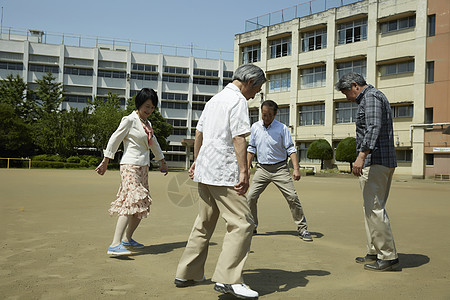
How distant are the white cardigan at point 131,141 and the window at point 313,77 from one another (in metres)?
43.5

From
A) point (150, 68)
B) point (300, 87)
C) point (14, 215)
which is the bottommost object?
point (14, 215)

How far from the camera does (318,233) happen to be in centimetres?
709

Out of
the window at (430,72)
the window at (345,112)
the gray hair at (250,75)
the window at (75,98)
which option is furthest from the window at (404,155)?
the window at (75,98)

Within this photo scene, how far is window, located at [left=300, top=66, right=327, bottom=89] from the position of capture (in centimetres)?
4719

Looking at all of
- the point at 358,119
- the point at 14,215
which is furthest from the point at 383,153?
the point at 14,215

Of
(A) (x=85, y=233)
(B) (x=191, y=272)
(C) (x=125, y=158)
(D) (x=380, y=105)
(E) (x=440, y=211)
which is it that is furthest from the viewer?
(E) (x=440, y=211)

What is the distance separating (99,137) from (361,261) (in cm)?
4890

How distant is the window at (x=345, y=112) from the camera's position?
44.3 meters

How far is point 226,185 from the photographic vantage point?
143 inches

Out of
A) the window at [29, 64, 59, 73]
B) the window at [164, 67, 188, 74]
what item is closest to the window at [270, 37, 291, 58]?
the window at [164, 67, 188, 74]

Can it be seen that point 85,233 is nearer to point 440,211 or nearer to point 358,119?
point 358,119

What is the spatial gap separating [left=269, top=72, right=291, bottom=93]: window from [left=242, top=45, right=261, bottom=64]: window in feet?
10.8

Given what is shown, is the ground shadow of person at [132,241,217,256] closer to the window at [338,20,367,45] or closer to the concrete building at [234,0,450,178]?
the concrete building at [234,0,450,178]

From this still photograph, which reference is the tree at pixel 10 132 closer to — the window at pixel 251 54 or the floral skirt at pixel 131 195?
the window at pixel 251 54
